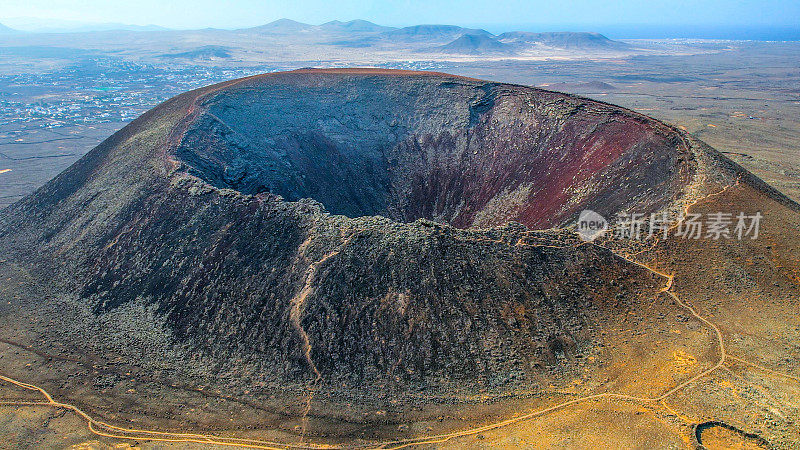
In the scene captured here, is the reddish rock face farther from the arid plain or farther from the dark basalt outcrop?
the arid plain

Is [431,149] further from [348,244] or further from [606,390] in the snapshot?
[606,390]

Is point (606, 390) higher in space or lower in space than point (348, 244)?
lower

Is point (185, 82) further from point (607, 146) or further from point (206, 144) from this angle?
point (607, 146)

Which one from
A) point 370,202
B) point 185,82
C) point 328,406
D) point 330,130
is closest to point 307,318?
point 328,406

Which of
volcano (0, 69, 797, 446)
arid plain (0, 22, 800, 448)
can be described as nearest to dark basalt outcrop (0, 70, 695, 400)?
volcano (0, 69, 797, 446)

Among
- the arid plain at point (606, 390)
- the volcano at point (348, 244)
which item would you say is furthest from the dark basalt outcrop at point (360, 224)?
the arid plain at point (606, 390)

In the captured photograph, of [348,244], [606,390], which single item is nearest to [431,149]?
[348,244]

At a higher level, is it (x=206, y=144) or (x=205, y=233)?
(x=206, y=144)

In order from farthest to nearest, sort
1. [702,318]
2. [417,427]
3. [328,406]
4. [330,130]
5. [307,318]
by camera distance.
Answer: [330,130] → [307,318] → [702,318] → [328,406] → [417,427]
